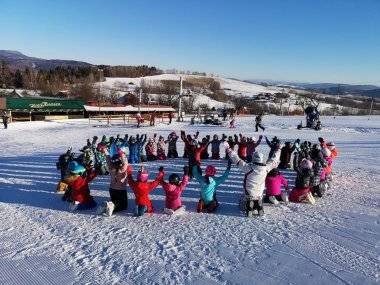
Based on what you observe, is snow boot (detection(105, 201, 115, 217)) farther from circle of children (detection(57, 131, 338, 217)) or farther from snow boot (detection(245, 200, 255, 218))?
snow boot (detection(245, 200, 255, 218))

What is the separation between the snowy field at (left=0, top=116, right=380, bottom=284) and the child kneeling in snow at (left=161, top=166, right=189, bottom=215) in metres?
0.19

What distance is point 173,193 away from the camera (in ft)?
28.8

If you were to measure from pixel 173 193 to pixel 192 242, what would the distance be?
1.69 metres

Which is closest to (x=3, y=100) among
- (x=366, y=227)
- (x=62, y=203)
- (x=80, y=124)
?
(x=80, y=124)

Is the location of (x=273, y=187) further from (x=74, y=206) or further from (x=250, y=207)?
(x=74, y=206)

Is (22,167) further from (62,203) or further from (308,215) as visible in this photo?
(308,215)

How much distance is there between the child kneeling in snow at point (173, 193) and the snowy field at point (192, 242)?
186mm

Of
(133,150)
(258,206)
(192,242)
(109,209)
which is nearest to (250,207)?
(258,206)

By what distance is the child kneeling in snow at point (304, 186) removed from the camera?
956 cm

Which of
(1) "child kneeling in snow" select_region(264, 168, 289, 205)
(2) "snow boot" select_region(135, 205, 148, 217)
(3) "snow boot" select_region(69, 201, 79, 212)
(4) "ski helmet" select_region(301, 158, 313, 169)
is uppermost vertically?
(4) "ski helmet" select_region(301, 158, 313, 169)

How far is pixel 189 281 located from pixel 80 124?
30485 mm

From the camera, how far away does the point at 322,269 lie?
6.18m

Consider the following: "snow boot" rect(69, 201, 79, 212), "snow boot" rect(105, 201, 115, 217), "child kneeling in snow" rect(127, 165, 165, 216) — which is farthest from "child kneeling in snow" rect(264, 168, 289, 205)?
"snow boot" rect(69, 201, 79, 212)

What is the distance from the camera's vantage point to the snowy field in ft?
20.0
